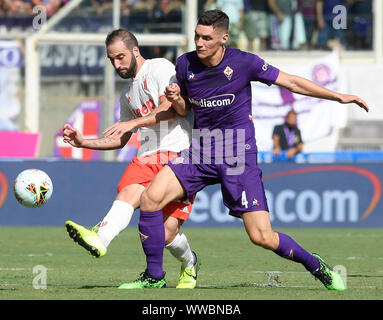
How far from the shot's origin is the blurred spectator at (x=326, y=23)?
2241 centimetres

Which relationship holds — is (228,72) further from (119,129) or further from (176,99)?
(119,129)

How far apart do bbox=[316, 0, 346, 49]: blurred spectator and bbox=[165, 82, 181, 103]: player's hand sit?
14.7 metres

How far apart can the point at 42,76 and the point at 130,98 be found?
13568 mm

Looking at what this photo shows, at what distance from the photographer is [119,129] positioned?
328 inches

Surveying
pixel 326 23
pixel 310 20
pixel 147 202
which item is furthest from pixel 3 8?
pixel 147 202

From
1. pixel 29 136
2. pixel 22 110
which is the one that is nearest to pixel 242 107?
pixel 29 136

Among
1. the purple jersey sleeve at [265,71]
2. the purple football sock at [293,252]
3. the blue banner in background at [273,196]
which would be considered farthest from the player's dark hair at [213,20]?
the blue banner in background at [273,196]

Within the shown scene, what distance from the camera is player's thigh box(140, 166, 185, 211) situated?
8.17 meters

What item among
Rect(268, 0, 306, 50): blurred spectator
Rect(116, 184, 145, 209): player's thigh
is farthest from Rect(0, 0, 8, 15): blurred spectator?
Rect(116, 184, 145, 209): player's thigh

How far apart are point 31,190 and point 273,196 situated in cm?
916

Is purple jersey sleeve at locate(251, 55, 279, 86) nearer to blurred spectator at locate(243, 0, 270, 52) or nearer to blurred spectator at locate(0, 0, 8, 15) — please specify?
blurred spectator at locate(243, 0, 270, 52)

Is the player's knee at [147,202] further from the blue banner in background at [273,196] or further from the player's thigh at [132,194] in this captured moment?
the blue banner in background at [273,196]

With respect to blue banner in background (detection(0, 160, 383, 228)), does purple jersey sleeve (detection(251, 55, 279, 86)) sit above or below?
above

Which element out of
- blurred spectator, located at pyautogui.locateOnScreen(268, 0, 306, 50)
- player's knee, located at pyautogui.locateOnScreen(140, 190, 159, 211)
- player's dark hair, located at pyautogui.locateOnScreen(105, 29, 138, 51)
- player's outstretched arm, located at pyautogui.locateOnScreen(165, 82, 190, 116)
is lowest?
player's knee, located at pyautogui.locateOnScreen(140, 190, 159, 211)
